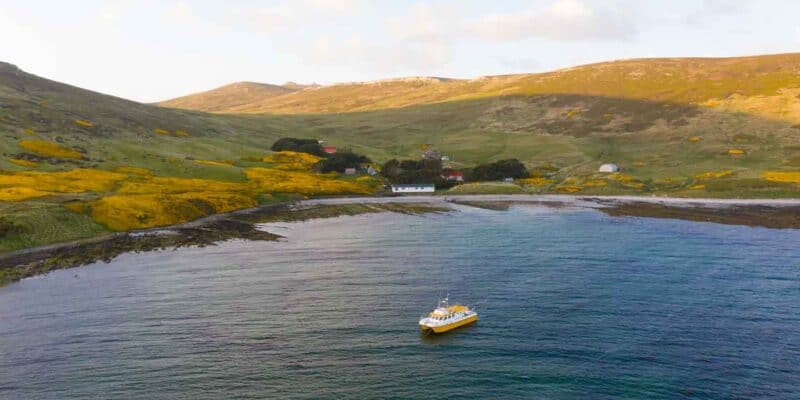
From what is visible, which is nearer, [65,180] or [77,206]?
[77,206]

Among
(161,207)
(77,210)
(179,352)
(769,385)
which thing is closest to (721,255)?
(769,385)

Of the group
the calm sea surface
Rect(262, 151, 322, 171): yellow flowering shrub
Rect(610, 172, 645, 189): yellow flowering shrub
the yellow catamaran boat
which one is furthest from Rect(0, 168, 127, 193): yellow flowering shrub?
Rect(610, 172, 645, 189): yellow flowering shrub

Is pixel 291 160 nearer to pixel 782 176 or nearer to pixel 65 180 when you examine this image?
pixel 65 180

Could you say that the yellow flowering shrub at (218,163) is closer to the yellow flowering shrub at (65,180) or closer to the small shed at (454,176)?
the yellow flowering shrub at (65,180)

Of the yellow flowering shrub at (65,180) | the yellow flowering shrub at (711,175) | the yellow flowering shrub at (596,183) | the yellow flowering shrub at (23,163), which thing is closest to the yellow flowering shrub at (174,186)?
the yellow flowering shrub at (65,180)

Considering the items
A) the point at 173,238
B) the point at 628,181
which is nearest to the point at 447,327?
the point at 173,238

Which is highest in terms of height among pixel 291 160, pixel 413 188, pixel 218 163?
pixel 291 160

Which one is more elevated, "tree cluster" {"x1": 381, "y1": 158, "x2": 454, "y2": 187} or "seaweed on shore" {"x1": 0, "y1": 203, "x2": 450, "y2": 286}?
"tree cluster" {"x1": 381, "y1": 158, "x2": 454, "y2": 187}

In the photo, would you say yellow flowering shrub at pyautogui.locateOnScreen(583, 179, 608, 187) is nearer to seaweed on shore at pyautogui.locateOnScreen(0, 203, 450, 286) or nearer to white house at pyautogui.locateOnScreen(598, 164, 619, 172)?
white house at pyautogui.locateOnScreen(598, 164, 619, 172)
